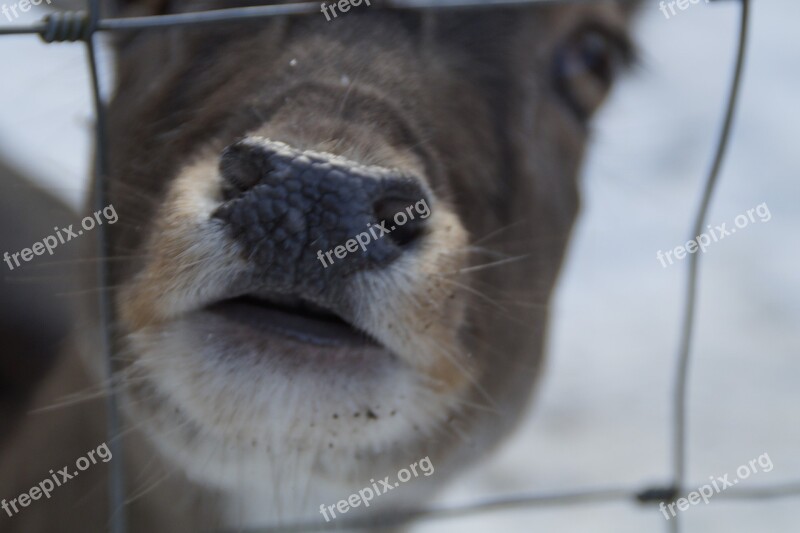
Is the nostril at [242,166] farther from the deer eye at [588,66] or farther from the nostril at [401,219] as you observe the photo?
the deer eye at [588,66]

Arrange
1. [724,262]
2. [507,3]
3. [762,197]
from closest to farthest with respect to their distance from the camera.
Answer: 1. [507,3]
2. [762,197]
3. [724,262]

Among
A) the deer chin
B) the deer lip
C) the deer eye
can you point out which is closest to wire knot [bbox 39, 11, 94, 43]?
the deer chin

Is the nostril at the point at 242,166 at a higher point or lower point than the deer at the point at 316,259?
higher

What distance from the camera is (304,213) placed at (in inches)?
50.6

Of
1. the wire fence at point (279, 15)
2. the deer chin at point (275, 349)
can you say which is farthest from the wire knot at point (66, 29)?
the deer chin at point (275, 349)

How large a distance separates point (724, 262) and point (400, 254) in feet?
15.4

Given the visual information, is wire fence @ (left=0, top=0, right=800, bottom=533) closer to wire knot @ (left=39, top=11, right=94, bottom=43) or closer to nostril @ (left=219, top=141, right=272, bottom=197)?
wire knot @ (left=39, top=11, right=94, bottom=43)

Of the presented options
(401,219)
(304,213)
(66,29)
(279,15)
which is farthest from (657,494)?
(66,29)

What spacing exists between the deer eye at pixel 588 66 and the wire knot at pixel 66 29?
109 centimetres

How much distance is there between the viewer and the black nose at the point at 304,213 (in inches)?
50.4

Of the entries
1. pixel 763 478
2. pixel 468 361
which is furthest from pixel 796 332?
pixel 468 361

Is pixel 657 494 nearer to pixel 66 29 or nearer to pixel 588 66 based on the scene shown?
pixel 588 66

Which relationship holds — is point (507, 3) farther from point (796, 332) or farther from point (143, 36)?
point (796, 332)

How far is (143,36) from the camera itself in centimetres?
195
